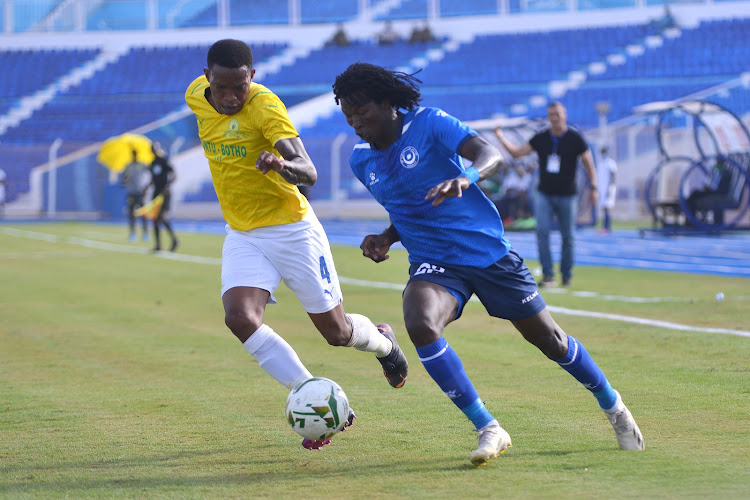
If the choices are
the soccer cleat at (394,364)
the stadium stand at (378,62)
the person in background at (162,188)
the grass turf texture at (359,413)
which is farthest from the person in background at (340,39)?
the soccer cleat at (394,364)

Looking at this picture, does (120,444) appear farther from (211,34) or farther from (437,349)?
(211,34)

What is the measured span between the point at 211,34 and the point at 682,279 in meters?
37.4

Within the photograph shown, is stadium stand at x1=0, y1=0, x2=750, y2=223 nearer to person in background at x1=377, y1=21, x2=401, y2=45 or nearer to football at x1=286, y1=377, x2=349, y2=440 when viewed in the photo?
person in background at x1=377, y1=21, x2=401, y2=45

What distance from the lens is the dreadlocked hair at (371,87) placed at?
15.0ft

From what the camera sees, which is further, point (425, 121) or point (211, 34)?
point (211, 34)

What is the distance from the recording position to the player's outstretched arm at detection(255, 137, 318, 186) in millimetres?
4410

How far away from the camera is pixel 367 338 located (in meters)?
5.47

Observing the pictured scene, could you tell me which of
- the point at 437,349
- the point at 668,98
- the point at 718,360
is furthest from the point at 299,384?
the point at 668,98

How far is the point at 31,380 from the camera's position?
263 inches

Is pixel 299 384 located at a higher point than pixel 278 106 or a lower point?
lower

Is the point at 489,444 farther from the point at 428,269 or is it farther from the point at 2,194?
the point at 2,194

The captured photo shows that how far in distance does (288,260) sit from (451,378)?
1254mm

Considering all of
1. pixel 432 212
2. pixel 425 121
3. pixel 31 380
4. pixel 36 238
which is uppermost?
pixel 425 121

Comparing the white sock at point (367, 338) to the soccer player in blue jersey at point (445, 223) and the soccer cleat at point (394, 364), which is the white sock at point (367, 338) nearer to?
the soccer cleat at point (394, 364)
